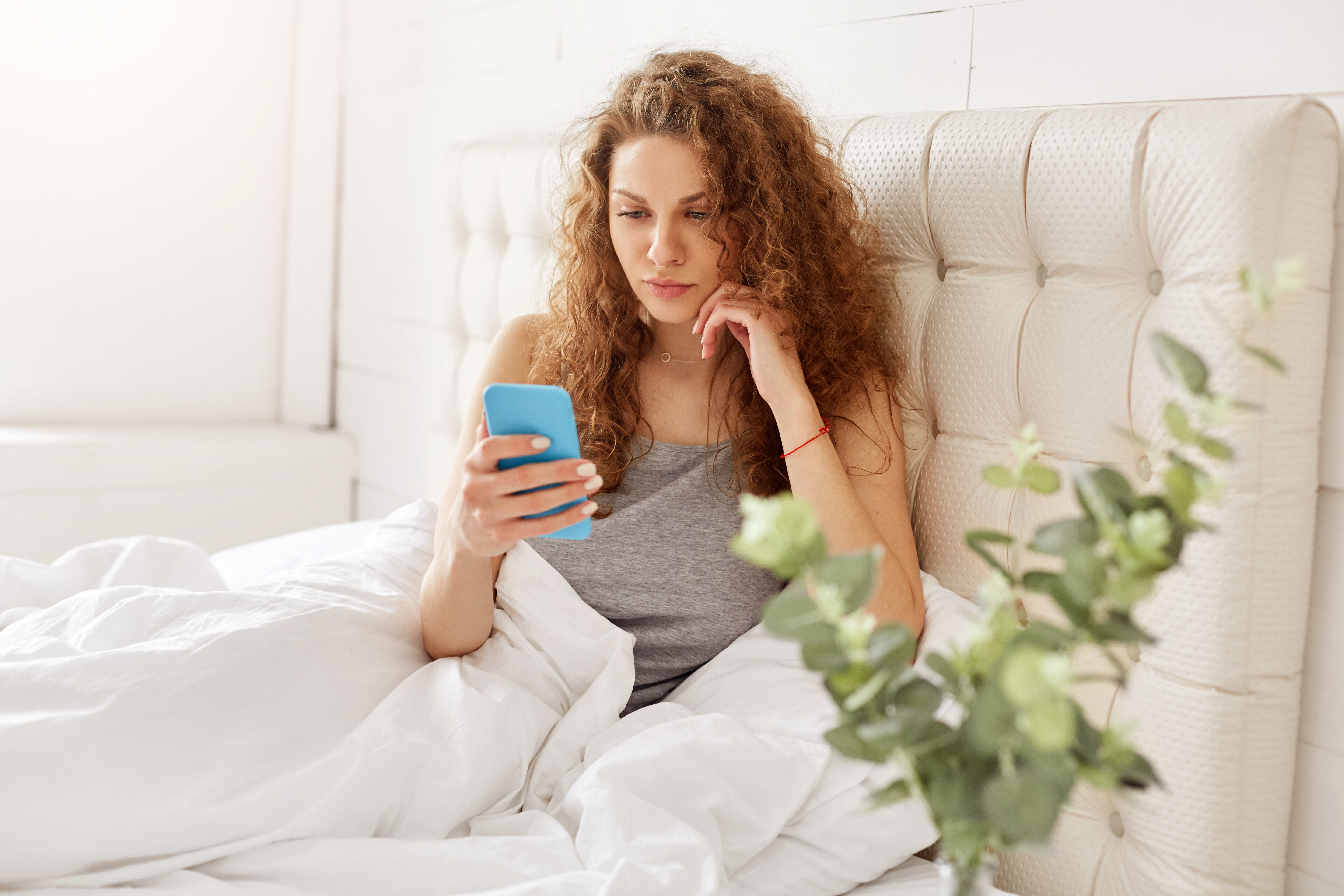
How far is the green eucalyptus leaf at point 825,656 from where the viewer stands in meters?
0.46

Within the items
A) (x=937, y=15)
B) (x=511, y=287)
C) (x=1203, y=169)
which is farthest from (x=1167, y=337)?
(x=511, y=287)

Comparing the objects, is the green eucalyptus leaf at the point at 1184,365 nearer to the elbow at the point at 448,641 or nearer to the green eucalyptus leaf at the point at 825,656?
the green eucalyptus leaf at the point at 825,656

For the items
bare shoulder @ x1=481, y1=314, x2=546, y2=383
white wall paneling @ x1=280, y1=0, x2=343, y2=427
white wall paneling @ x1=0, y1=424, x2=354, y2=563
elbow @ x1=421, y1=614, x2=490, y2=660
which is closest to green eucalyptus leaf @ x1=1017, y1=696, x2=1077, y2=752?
elbow @ x1=421, y1=614, x2=490, y2=660

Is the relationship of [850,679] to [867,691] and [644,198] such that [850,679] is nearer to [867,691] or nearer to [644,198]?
[867,691]

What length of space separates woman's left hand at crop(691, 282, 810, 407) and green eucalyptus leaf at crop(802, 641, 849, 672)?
0.68 metres

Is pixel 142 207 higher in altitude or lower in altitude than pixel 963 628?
higher

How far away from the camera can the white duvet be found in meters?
0.82

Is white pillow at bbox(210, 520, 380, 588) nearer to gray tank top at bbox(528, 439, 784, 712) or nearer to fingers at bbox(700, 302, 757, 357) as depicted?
gray tank top at bbox(528, 439, 784, 712)

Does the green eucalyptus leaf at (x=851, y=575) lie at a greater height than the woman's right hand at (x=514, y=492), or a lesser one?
greater

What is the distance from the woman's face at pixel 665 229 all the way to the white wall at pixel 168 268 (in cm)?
133

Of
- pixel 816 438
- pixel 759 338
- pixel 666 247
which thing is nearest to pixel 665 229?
pixel 666 247

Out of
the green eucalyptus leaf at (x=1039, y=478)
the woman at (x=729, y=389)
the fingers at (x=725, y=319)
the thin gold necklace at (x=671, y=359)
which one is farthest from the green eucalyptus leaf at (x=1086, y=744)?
the thin gold necklace at (x=671, y=359)

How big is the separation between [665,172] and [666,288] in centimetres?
12

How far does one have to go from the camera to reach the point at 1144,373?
93 centimetres
